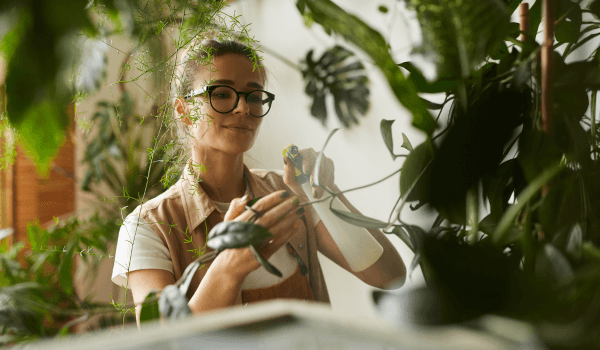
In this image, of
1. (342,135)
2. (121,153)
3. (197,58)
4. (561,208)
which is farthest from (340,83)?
(121,153)

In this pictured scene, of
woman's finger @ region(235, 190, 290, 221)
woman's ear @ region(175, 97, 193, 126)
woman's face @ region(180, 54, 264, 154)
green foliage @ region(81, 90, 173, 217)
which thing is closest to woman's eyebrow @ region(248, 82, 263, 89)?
woman's face @ region(180, 54, 264, 154)

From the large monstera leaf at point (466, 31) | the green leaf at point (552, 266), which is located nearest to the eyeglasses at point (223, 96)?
the large monstera leaf at point (466, 31)

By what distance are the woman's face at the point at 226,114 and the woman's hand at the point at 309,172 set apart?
78 mm

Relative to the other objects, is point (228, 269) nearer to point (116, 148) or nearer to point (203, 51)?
point (203, 51)

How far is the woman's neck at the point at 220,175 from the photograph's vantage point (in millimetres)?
629

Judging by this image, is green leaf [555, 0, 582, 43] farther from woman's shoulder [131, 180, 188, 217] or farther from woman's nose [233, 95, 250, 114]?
woman's shoulder [131, 180, 188, 217]

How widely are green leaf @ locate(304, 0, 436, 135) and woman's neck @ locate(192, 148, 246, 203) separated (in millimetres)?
337

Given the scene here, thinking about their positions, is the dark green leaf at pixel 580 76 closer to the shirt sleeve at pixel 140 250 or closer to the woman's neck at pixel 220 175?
the woman's neck at pixel 220 175

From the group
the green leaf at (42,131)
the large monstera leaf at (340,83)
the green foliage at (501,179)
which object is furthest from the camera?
the large monstera leaf at (340,83)

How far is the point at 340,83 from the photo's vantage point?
566 mm

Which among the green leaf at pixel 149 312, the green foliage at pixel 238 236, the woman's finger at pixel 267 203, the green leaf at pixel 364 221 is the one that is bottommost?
the green leaf at pixel 149 312

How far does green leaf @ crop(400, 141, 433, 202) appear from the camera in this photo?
36 cm

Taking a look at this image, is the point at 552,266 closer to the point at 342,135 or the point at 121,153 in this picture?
the point at 342,135

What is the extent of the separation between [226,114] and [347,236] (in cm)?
26
